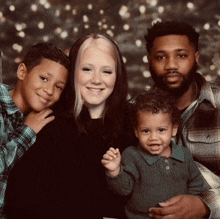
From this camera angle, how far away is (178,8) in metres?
1.44

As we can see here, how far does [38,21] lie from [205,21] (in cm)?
82

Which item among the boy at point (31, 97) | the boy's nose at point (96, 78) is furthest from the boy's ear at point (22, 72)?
the boy's nose at point (96, 78)

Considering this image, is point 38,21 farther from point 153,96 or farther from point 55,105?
point 153,96

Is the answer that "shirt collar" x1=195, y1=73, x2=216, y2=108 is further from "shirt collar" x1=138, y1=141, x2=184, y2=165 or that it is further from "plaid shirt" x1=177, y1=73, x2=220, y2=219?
"shirt collar" x1=138, y1=141, x2=184, y2=165

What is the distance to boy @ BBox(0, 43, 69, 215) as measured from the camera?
1.15 metres

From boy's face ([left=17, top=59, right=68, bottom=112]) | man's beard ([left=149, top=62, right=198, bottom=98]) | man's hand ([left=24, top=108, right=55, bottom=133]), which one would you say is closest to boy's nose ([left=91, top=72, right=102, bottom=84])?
boy's face ([left=17, top=59, right=68, bottom=112])

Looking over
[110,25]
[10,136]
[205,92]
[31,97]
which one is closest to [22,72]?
[31,97]

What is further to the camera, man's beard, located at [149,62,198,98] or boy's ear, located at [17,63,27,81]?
man's beard, located at [149,62,198,98]

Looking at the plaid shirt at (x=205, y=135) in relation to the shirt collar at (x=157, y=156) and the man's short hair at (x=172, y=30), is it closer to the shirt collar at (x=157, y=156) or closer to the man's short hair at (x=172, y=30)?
the shirt collar at (x=157, y=156)

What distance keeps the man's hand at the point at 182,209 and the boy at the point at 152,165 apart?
0.06 ft

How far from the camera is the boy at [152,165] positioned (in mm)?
1083

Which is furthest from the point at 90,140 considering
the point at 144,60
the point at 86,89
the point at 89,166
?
the point at 144,60

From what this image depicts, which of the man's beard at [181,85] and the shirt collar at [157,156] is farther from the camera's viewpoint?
the man's beard at [181,85]

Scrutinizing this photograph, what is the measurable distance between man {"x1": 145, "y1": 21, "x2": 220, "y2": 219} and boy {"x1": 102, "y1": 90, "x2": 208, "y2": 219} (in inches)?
6.6
